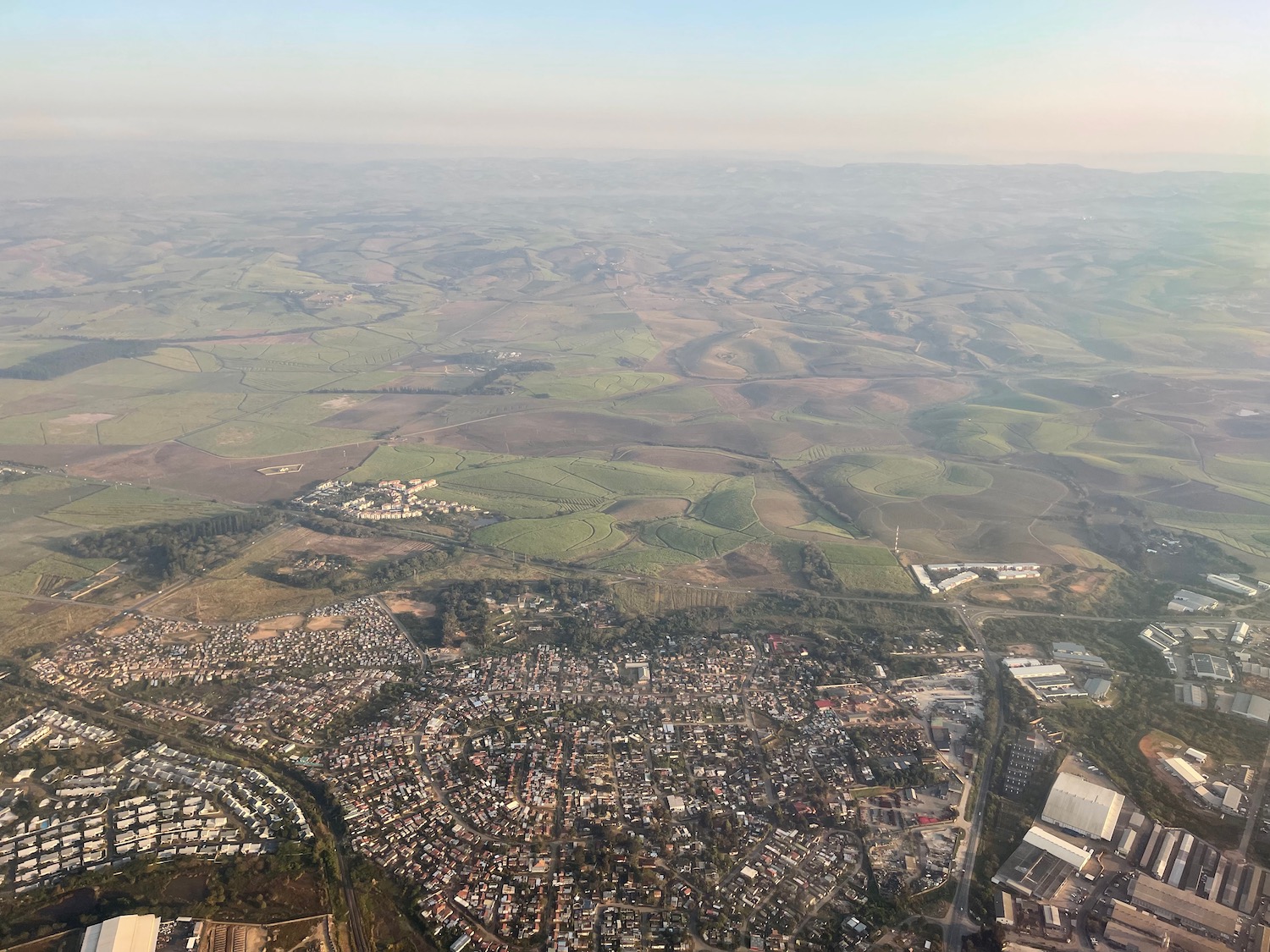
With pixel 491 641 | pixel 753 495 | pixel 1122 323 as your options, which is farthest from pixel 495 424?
pixel 1122 323

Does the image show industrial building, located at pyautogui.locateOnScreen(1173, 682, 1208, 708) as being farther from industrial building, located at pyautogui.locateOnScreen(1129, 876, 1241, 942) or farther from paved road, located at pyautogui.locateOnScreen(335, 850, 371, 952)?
paved road, located at pyautogui.locateOnScreen(335, 850, 371, 952)

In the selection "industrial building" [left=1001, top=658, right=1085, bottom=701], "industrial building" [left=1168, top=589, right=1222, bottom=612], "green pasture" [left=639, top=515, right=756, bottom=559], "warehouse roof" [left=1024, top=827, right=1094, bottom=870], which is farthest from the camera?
"green pasture" [left=639, top=515, right=756, bottom=559]

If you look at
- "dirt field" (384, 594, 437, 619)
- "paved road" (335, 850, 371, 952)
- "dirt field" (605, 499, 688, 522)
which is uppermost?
"paved road" (335, 850, 371, 952)

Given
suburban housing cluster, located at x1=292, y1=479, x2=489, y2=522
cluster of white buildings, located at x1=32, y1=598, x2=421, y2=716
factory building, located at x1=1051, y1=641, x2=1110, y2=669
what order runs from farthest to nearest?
suburban housing cluster, located at x1=292, y1=479, x2=489, y2=522, factory building, located at x1=1051, y1=641, x2=1110, y2=669, cluster of white buildings, located at x1=32, y1=598, x2=421, y2=716

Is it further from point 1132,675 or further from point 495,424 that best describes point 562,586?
point 495,424

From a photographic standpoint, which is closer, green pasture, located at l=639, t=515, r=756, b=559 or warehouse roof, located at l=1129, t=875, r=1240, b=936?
warehouse roof, located at l=1129, t=875, r=1240, b=936

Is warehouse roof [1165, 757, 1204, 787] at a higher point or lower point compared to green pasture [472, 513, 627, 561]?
higher

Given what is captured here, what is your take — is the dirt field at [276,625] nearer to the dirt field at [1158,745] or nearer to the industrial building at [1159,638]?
the dirt field at [1158,745]

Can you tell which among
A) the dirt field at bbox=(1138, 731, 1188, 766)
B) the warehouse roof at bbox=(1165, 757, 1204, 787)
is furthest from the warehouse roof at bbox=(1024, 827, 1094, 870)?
the dirt field at bbox=(1138, 731, 1188, 766)
